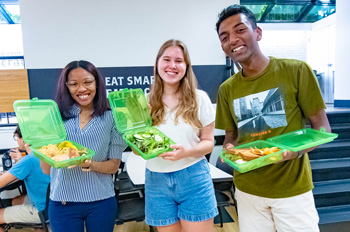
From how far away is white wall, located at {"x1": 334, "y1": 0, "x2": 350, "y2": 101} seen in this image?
17.9 ft

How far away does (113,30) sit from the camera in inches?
133

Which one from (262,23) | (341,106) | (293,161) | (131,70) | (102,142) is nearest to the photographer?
(293,161)

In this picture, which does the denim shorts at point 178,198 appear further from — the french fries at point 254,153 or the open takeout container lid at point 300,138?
the open takeout container lid at point 300,138

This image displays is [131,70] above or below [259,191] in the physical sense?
above

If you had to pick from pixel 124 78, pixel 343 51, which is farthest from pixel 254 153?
pixel 343 51

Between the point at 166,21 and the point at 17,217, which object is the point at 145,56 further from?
the point at 17,217

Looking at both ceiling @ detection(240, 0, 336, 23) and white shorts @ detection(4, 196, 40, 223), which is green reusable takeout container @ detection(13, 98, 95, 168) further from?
ceiling @ detection(240, 0, 336, 23)

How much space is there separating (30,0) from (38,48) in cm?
65

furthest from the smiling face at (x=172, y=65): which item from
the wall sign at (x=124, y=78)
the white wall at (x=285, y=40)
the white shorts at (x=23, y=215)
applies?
the white wall at (x=285, y=40)

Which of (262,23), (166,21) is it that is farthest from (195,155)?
(262,23)

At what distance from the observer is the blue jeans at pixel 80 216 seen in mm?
1197

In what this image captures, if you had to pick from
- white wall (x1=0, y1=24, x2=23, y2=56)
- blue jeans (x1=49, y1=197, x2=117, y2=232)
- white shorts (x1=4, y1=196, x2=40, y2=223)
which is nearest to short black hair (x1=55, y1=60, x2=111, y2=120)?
blue jeans (x1=49, y1=197, x2=117, y2=232)

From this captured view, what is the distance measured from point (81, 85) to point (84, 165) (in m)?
0.41

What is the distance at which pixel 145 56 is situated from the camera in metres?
3.49
